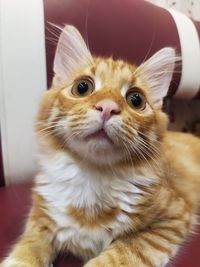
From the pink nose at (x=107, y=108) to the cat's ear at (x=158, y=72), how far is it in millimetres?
209

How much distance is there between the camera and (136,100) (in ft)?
2.71

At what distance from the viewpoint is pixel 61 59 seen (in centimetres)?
92

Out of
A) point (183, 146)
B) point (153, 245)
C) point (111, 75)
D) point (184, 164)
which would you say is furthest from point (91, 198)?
point (183, 146)

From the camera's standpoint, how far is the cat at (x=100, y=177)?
2.48ft

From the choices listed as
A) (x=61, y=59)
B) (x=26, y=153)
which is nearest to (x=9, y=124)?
(x=26, y=153)

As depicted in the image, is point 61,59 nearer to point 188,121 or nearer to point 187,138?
point 187,138

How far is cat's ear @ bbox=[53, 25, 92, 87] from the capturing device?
35.0 inches

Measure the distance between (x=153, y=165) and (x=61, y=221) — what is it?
223mm

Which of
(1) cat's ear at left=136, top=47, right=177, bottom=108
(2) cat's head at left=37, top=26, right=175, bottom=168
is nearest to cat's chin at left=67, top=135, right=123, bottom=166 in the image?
(2) cat's head at left=37, top=26, right=175, bottom=168

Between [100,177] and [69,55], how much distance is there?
0.29 metres

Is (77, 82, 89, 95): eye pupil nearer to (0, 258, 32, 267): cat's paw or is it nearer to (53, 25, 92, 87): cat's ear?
(53, 25, 92, 87): cat's ear

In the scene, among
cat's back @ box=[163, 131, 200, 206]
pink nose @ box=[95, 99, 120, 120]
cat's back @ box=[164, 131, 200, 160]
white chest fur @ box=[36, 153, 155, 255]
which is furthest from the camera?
cat's back @ box=[164, 131, 200, 160]

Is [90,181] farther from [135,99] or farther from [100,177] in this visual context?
[135,99]

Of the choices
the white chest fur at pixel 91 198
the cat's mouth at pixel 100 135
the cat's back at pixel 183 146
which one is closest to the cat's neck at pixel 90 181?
the white chest fur at pixel 91 198
